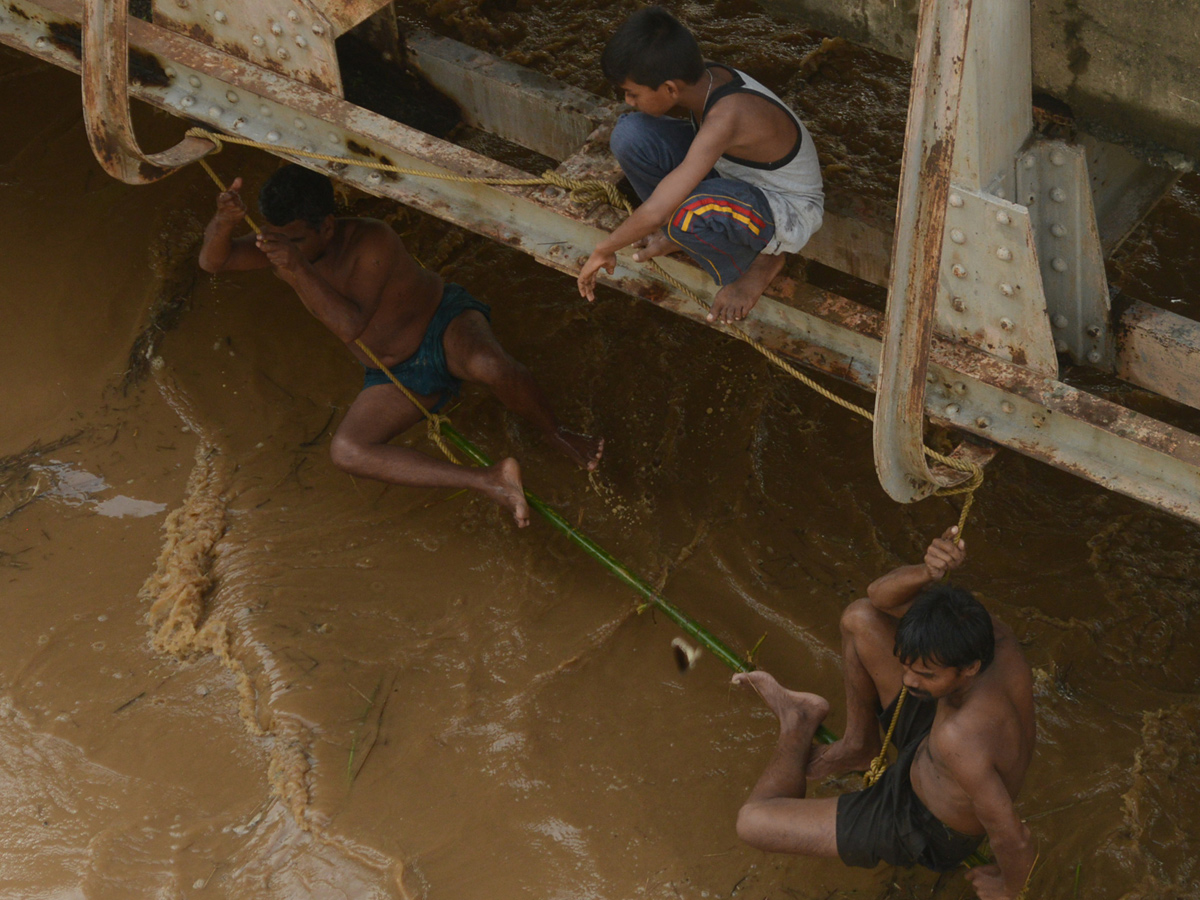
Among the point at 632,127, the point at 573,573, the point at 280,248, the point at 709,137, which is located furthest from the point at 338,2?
the point at 573,573

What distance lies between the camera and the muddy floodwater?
357 centimetres

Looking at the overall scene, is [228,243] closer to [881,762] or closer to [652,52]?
[652,52]

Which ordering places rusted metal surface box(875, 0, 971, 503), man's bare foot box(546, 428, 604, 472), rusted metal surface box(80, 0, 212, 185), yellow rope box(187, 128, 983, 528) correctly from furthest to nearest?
man's bare foot box(546, 428, 604, 472) < rusted metal surface box(80, 0, 212, 185) < yellow rope box(187, 128, 983, 528) < rusted metal surface box(875, 0, 971, 503)

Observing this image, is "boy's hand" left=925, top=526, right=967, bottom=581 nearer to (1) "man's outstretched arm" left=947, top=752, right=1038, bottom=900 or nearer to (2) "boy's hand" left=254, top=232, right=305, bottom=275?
(1) "man's outstretched arm" left=947, top=752, right=1038, bottom=900

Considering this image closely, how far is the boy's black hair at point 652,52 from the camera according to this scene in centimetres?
294

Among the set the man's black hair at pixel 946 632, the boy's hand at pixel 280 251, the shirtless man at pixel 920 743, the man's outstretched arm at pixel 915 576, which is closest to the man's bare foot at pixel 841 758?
the shirtless man at pixel 920 743

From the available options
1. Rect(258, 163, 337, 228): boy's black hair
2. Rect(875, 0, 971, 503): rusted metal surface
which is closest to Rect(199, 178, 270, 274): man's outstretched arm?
Rect(258, 163, 337, 228): boy's black hair

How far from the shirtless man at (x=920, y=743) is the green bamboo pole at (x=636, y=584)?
0.20 metres

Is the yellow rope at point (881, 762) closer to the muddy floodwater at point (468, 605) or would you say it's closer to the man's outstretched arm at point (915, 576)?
the man's outstretched arm at point (915, 576)

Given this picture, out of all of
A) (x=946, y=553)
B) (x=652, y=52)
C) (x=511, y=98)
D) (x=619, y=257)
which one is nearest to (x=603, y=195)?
(x=619, y=257)

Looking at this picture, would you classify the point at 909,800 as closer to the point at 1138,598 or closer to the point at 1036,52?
the point at 1138,598

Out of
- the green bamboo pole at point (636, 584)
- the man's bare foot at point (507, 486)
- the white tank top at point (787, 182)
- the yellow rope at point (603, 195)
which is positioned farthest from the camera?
the man's bare foot at point (507, 486)

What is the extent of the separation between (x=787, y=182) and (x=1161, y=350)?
3.73 feet

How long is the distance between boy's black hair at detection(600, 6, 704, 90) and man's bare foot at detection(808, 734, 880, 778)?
207 centimetres
